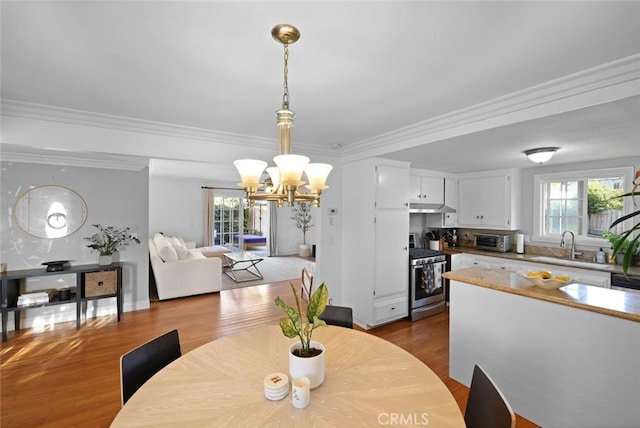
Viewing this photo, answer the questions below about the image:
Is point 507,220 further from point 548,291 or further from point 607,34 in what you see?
point 607,34

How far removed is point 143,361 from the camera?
151 centimetres

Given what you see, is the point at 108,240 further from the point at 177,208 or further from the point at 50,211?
the point at 177,208

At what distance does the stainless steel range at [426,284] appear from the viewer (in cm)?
390

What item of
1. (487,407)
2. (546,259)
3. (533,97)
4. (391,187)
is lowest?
(487,407)

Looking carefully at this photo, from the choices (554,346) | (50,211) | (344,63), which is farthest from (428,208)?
(50,211)

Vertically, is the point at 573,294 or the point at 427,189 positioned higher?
the point at 427,189

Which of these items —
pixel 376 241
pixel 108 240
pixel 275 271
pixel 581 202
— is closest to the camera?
pixel 376 241

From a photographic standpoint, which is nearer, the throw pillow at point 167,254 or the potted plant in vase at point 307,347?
the potted plant in vase at point 307,347

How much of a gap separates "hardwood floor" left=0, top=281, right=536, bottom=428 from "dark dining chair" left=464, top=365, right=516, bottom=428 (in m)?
1.24

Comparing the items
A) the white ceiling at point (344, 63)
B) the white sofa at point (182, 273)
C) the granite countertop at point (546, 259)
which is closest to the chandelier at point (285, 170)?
the white ceiling at point (344, 63)

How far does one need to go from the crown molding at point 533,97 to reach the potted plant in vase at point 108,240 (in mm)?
4043

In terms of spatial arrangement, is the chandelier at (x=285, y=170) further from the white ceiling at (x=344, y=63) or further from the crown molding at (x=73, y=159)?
the crown molding at (x=73, y=159)

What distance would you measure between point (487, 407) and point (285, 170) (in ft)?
4.33

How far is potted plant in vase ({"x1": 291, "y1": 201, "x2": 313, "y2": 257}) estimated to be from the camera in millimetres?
9281
